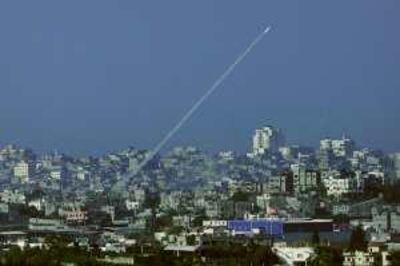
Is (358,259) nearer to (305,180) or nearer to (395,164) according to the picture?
(305,180)

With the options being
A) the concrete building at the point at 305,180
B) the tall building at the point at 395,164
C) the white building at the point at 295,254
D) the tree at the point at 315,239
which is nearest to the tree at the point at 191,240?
the tree at the point at 315,239

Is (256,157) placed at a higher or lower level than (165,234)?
higher

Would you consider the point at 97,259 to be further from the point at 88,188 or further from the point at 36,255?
the point at 88,188

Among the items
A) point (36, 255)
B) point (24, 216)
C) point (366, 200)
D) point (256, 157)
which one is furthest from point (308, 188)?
point (36, 255)

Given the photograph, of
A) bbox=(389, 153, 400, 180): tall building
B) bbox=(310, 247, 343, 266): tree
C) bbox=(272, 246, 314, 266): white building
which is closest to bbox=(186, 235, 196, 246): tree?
bbox=(272, 246, 314, 266): white building

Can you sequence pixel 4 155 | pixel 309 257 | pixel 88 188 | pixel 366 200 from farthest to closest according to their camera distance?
pixel 4 155
pixel 88 188
pixel 366 200
pixel 309 257
